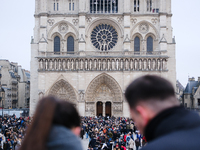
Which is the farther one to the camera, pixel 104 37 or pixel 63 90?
pixel 104 37

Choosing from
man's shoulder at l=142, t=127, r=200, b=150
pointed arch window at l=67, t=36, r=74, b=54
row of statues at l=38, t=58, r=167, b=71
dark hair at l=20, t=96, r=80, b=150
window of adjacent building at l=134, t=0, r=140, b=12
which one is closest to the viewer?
man's shoulder at l=142, t=127, r=200, b=150

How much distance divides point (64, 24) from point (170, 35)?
12.6 meters

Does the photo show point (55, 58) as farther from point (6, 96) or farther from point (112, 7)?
point (6, 96)

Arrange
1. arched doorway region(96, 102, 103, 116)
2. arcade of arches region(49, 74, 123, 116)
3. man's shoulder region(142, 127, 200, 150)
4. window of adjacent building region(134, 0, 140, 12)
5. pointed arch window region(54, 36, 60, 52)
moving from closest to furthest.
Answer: man's shoulder region(142, 127, 200, 150) < arcade of arches region(49, 74, 123, 116) < arched doorway region(96, 102, 103, 116) < window of adjacent building region(134, 0, 140, 12) < pointed arch window region(54, 36, 60, 52)

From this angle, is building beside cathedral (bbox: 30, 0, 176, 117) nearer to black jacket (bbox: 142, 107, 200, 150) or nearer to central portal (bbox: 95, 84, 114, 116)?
central portal (bbox: 95, 84, 114, 116)

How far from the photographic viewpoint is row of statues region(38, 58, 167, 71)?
3106 centimetres

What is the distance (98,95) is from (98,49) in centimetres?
546

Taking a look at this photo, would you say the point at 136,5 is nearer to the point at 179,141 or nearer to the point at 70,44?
the point at 70,44

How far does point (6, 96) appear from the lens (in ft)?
151

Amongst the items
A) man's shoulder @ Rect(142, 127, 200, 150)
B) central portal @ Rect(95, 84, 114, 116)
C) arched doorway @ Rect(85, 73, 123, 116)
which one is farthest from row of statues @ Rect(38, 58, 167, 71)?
man's shoulder @ Rect(142, 127, 200, 150)

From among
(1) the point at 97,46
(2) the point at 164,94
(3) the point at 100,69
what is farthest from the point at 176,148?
(1) the point at 97,46

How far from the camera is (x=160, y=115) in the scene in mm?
1496

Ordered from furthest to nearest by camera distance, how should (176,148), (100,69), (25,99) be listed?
(25,99)
(100,69)
(176,148)

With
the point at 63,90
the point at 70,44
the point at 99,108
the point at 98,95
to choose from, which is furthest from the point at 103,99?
the point at 70,44
